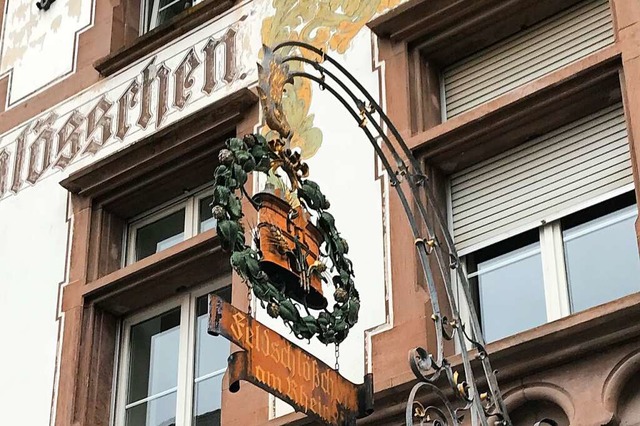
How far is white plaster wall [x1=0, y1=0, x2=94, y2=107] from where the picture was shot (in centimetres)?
1237

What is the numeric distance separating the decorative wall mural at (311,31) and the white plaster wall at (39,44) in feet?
7.22

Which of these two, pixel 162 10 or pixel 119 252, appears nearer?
pixel 119 252

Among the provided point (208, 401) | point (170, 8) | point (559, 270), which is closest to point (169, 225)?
point (208, 401)

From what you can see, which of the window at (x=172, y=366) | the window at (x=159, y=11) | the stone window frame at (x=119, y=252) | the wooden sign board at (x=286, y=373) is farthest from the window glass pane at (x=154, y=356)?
the wooden sign board at (x=286, y=373)

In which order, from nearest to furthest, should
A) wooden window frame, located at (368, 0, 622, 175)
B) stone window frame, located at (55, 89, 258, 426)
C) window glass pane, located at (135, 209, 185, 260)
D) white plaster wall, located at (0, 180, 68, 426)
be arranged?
wooden window frame, located at (368, 0, 622, 175)
stone window frame, located at (55, 89, 258, 426)
white plaster wall, located at (0, 180, 68, 426)
window glass pane, located at (135, 209, 185, 260)

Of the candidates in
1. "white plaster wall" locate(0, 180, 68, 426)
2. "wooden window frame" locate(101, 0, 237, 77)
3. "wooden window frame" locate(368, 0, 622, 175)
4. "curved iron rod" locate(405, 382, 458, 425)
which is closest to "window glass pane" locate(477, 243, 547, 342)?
"wooden window frame" locate(368, 0, 622, 175)

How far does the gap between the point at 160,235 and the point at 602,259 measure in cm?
371

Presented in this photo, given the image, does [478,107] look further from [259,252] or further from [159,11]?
[159,11]

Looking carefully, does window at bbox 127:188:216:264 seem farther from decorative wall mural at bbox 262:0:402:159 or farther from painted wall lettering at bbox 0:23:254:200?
decorative wall mural at bbox 262:0:402:159

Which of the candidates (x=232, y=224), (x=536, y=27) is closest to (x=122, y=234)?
(x=536, y=27)

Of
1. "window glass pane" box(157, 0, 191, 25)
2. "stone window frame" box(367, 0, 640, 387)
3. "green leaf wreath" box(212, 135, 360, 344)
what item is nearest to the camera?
"green leaf wreath" box(212, 135, 360, 344)

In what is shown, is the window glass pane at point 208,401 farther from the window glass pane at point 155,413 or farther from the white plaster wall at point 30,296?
the white plaster wall at point 30,296

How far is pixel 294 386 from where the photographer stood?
7223mm

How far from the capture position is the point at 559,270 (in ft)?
28.0
